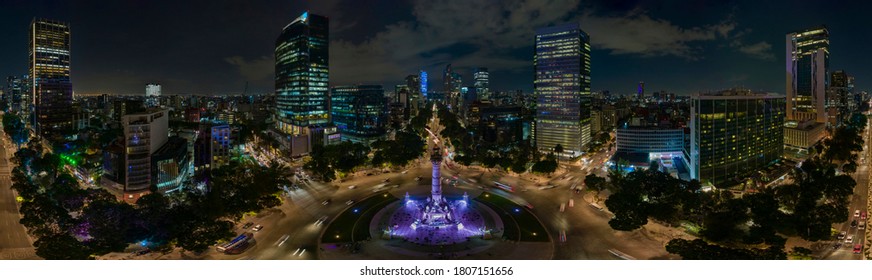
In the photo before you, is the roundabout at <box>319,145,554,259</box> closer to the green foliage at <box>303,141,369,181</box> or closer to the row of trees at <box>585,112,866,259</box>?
the row of trees at <box>585,112,866,259</box>

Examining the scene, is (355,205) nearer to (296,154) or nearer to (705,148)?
(296,154)

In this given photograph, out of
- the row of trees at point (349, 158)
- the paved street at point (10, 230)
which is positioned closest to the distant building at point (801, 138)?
the row of trees at point (349, 158)

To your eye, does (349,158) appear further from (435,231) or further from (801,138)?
(801,138)

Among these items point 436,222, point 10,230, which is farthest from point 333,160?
point 10,230

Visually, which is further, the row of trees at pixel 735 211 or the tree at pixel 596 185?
the tree at pixel 596 185

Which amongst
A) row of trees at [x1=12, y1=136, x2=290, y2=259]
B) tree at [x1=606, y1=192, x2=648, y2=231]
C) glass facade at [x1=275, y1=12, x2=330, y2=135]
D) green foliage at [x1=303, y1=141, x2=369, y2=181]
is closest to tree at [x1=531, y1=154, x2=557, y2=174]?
tree at [x1=606, y1=192, x2=648, y2=231]

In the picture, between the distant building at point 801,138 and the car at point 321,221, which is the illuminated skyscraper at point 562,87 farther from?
the car at point 321,221

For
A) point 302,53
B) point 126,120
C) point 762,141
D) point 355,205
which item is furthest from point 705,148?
point 302,53
